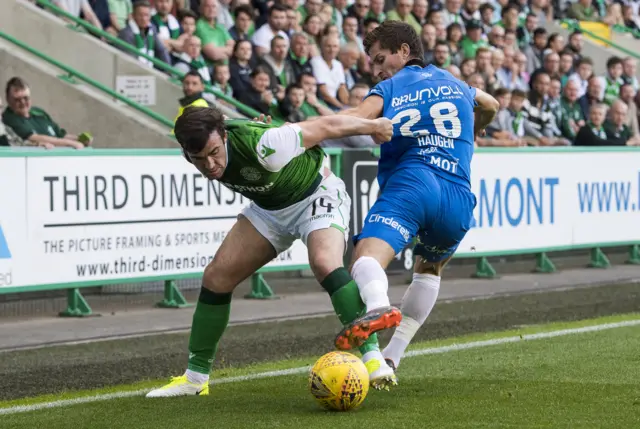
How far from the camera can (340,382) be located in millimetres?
6574

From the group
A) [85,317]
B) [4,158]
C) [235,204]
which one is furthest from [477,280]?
[4,158]

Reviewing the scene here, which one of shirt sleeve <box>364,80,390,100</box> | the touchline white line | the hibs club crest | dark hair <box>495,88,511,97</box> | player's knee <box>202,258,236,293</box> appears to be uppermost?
shirt sleeve <box>364,80,390,100</box>

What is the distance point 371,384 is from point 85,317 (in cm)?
573

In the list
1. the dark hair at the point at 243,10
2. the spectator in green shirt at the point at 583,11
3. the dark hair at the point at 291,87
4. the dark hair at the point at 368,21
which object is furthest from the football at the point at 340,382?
the spectator in green shirt at the point at 583,11

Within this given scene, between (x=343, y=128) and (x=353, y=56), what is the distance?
36.9 ft

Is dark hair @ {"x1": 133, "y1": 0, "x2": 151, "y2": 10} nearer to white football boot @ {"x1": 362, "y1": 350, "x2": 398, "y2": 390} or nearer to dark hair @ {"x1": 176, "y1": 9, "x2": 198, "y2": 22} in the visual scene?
dark hair @ {"x1": 176, "y1": 9, "x2": 198, "y2": 22}

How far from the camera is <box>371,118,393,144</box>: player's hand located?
668 centimetres

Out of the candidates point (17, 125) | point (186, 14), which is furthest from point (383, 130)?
point (186, 14)

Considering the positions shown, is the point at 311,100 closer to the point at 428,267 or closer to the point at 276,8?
the point at 276,8

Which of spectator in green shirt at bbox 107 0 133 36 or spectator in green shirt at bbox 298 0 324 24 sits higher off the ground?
spectator in green shirt at bbox 298 0 324 24

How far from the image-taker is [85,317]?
39.3ft

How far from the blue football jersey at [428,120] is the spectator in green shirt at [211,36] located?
9.03 m

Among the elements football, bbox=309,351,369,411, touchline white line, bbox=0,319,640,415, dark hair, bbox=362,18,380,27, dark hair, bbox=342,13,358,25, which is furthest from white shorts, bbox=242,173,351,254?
dark hair, bbox=362,18,380,27

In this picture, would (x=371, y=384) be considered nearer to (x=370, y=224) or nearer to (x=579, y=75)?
(x=370, y=224)
